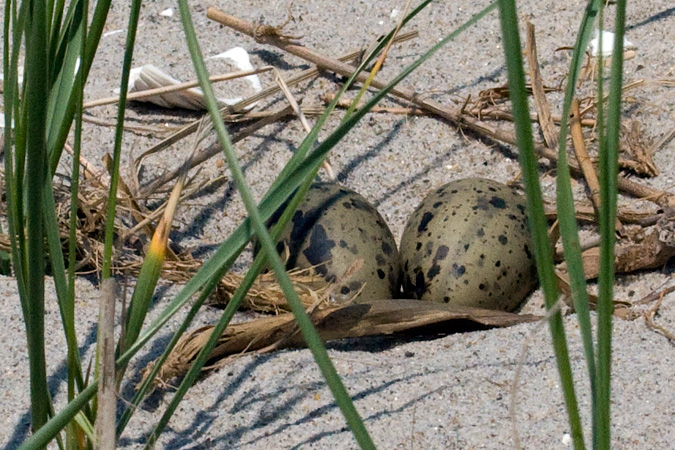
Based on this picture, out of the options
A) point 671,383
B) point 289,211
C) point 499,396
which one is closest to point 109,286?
point 289,211

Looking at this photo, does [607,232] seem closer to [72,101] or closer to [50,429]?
[50,429]

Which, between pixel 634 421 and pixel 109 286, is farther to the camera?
pixel 634 421

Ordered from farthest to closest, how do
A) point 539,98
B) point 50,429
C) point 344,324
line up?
point 539,98 < point 344,324 < point 50,429

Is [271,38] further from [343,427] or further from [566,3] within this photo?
[343,427]

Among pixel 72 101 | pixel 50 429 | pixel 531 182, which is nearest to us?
pixel 531 182

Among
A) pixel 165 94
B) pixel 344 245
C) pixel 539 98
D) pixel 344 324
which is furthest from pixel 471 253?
pixel 165 94
